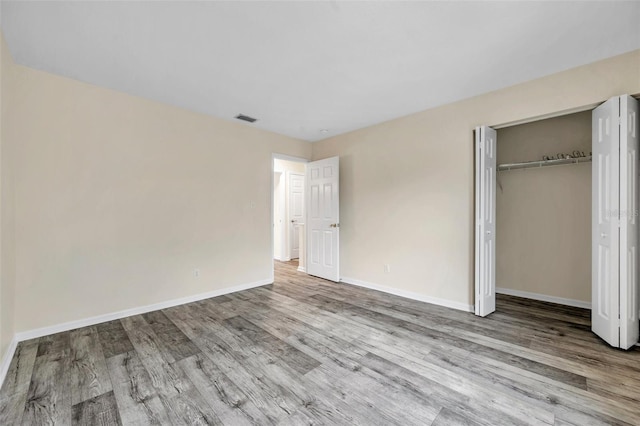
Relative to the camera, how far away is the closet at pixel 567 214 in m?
2.37

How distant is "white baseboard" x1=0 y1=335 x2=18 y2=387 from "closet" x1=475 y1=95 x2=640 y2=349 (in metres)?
4.39

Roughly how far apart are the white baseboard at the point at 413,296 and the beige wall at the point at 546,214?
49.4 inches

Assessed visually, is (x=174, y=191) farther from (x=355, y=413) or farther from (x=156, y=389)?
(x=355, y=413)

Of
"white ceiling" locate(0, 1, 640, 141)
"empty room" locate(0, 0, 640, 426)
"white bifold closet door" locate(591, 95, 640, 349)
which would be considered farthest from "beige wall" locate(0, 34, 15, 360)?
Result: "white bifold closet door" locate(591, 95, 640, 349)

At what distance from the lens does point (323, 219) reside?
194 inches

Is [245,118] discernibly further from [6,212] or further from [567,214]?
[567,214]

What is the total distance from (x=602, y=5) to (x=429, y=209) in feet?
7.72

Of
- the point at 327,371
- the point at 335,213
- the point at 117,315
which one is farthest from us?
the point at 335,213

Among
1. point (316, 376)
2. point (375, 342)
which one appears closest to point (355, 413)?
point (316, 376)

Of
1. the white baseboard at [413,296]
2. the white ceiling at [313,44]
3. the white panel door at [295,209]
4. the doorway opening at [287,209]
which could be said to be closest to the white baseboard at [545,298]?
the white baseboard at [413,296]

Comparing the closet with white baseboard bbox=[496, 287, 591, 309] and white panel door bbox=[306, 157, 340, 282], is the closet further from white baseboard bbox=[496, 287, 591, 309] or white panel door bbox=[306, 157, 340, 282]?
white panel door bbox=[306, 157, 340, 282]

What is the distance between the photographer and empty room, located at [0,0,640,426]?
1858 millimetres

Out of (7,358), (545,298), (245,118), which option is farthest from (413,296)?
(7,358)

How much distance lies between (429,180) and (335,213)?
1.68m
